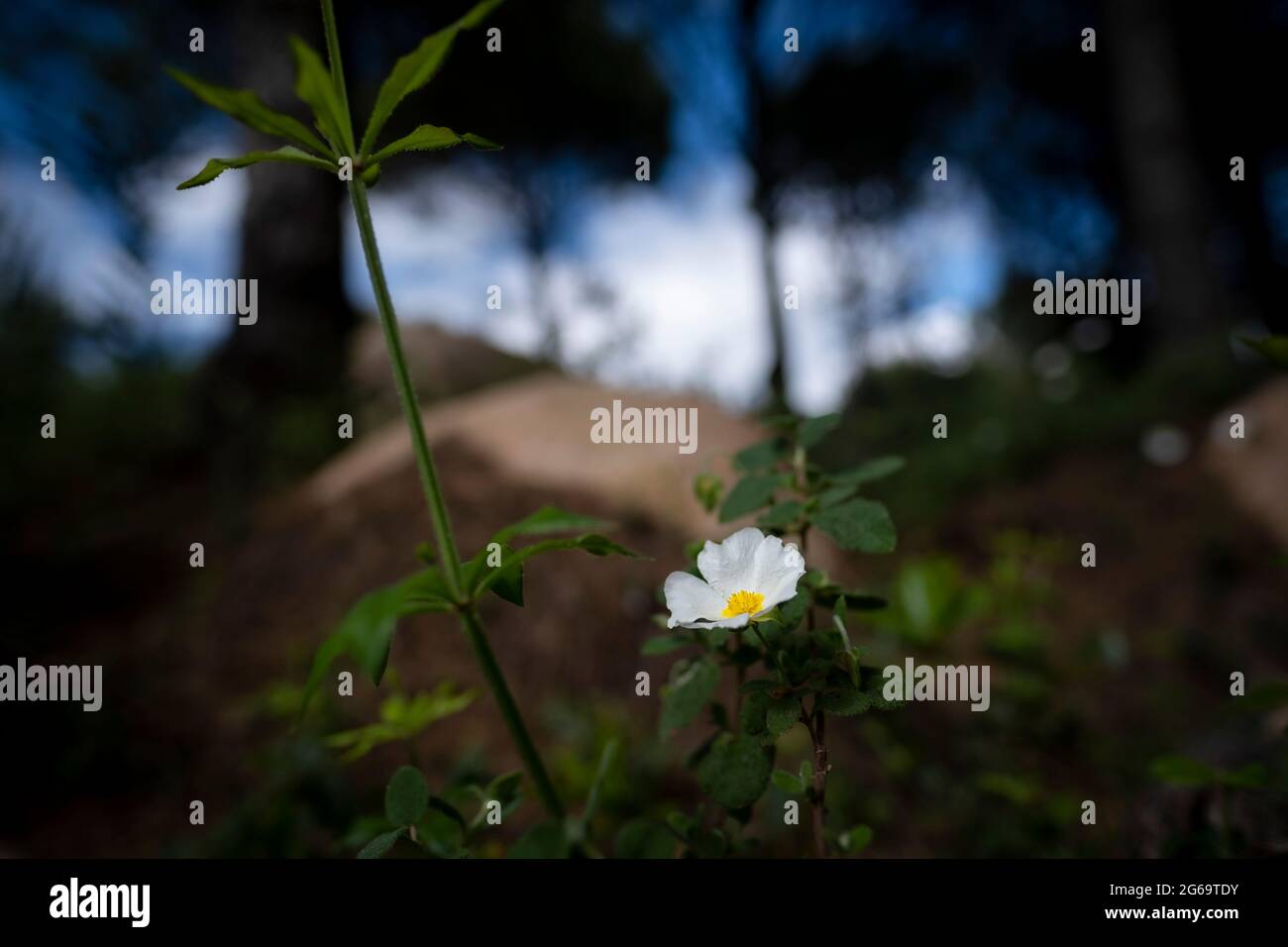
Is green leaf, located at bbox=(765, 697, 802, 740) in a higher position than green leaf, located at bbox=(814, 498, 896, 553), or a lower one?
lower

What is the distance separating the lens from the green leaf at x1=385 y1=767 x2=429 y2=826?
0.61 meters

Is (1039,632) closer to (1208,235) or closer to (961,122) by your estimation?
(1208,235)

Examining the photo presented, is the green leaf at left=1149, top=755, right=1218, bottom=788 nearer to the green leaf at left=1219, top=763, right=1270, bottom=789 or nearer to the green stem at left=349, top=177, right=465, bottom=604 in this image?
the green leaf at left=1219, top=763, right=1270, bottom=789

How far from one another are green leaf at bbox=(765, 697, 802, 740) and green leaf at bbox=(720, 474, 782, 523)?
197 mm

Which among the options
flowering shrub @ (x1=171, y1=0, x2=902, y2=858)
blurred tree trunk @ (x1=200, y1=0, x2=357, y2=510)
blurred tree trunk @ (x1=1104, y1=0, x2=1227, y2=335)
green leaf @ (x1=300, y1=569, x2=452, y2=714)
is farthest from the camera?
blurred tree trunk @ (x1=1104, y1=0, x2=1227, y2=335)

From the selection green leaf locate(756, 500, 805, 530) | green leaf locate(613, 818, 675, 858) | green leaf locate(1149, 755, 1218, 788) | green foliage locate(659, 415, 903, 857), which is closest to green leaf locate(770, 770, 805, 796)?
green foliage locate(659, 415, 903, 857)

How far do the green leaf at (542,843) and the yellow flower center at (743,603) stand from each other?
21cm

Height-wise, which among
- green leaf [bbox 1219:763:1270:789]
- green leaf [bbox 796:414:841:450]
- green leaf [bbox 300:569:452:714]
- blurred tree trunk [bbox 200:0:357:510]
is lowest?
green leaf [bbox 1219:763:1270:789]

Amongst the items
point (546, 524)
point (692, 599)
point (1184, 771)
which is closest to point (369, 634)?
point (546, 524)

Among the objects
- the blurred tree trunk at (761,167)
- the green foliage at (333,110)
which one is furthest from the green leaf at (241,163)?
the blurred tree trunk at (761,167)

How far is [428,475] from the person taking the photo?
59cm

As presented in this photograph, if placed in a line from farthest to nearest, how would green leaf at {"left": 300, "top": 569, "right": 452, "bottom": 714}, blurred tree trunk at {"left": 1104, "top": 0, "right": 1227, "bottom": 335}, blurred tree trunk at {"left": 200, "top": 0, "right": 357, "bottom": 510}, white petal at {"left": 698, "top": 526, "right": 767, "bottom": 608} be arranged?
blurred tree trunk at {"left": 1104, "top": 0, "right": 1227, "bottom": 335} → blurred tree trunk at {"left": 200, "top": 0, "right": 357, "bottom": 510} → white petal at {"left": 698, "top": 526, "right": 767, "bottom": 608} → green leaf at {"left": 300, "top": 569, "right": 452, "bottom": 714}

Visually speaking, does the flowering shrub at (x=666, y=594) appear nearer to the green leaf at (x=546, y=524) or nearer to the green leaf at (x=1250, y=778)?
the green leaf at (x=546, y=524)

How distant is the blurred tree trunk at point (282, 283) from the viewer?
3873 millimetres
